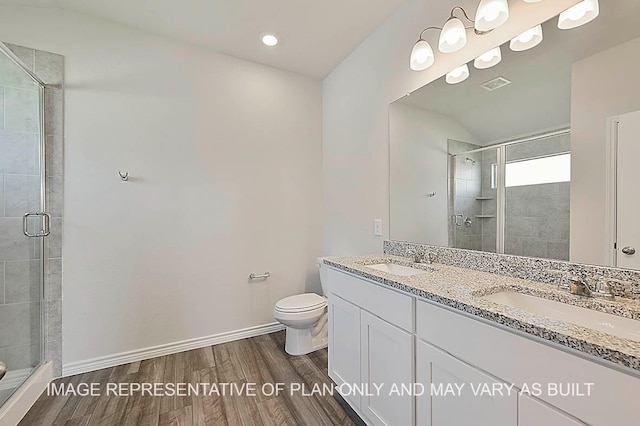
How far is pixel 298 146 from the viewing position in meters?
2.88

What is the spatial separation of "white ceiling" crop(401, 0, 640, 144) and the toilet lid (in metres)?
1.70

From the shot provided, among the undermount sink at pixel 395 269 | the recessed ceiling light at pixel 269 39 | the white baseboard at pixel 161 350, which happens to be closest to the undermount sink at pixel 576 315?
the undermount sink at pixel 395 269

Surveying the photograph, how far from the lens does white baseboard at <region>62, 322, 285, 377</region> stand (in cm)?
199

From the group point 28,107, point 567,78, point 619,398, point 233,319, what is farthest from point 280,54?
point 619,398

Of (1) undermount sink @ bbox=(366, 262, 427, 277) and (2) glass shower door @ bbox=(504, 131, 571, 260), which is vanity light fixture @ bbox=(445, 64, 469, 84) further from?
(1) undermount sink @ bbox=(366, 262, 427, 277)

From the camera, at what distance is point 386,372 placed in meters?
1.29

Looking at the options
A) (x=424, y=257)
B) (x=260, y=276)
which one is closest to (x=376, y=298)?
(x=424, y=257)

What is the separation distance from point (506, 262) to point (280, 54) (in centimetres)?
243

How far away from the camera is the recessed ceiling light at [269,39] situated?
2.24m

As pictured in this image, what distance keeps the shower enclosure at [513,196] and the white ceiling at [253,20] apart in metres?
1.22

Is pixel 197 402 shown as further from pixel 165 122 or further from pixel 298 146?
pixel 298 146

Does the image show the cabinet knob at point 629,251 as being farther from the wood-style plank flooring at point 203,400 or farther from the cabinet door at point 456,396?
the wood-style plank flooring at point 203,400

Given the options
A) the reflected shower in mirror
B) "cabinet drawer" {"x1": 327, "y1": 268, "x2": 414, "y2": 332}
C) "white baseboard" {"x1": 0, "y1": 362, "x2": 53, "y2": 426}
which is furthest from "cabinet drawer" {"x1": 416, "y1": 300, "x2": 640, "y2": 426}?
"white baseboard" {"x1": 0, "y1": 362, "x2": 53, "y2": 426}

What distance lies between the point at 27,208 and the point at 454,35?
2871mm
